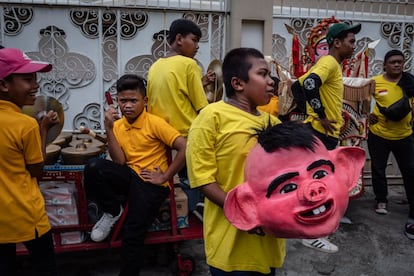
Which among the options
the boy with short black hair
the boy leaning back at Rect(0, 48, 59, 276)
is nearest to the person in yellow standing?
the boy with short black hair

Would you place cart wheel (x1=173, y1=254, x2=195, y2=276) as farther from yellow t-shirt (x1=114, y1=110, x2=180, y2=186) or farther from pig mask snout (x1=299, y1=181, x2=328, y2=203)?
pig mask snout (x1=299, y1=181, x2=328, y2=203)

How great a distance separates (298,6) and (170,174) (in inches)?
138

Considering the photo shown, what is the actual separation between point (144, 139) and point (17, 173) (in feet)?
2.98

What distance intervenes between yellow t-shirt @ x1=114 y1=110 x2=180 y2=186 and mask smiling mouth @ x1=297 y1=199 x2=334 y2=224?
4.94ft

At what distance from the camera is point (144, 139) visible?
9.08ft

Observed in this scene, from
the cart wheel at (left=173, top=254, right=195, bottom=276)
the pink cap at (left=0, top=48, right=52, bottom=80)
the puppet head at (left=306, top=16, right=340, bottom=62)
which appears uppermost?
the puppet head at (left=306, top=16, right=340, bottom=62)

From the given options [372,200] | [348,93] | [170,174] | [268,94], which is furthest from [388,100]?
[268,94]

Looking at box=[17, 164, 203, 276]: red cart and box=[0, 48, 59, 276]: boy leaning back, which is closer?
box=[0, 48, 59, 276]: boy leaning back

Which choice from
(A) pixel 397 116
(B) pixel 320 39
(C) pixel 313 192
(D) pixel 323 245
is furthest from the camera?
(B) pixel 320 39

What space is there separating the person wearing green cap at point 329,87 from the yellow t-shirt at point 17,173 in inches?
89.5

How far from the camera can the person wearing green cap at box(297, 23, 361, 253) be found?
11.1ft

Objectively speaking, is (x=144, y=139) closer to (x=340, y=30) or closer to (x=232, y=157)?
(x=232, y=157)

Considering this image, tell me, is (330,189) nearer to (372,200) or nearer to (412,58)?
(372,200)

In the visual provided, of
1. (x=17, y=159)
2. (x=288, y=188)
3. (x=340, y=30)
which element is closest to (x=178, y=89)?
(x=17, y=159)
